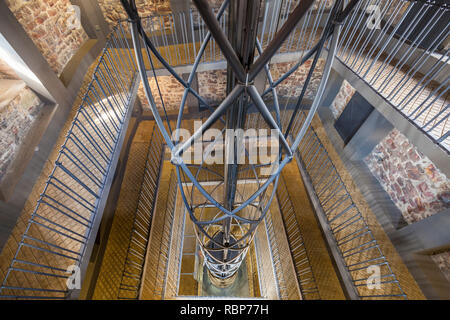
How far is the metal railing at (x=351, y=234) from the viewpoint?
250cm

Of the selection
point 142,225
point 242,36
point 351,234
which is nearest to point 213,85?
point 142,225

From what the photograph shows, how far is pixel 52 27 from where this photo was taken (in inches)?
121

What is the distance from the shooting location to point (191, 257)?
4.21 metres

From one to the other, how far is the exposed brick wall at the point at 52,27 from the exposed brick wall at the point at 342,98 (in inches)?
205

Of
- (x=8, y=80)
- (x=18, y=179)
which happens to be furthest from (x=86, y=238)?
(x=8, y=80)

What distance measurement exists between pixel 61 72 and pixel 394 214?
18.7ft

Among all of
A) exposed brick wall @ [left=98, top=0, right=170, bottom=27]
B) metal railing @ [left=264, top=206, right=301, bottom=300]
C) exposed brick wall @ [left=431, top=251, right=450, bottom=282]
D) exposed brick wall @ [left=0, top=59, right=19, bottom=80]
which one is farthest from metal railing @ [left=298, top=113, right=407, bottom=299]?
exposed brick wall @ [left=0, top=59, right=19, bottom=80]

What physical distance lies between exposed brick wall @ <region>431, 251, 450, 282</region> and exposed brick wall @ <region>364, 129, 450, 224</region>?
0.46 m

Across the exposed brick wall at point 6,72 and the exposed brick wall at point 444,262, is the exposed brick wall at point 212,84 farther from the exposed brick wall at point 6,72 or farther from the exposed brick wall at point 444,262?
the exposed brick wall at point 444,262

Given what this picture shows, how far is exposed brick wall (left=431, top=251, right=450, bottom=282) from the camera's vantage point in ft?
8.37

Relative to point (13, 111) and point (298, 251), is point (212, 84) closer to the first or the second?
point (13, 111)

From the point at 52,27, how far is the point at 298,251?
5034mm

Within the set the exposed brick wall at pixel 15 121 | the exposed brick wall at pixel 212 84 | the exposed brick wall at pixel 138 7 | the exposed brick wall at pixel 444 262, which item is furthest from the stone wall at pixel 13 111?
the exposed brick wall at pixel 444 262

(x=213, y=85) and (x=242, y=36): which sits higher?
(x=213, y=85)
